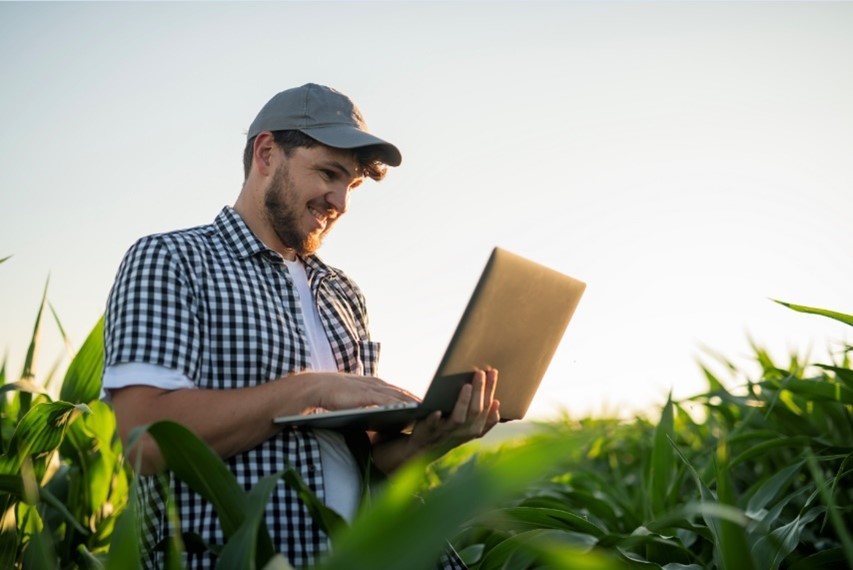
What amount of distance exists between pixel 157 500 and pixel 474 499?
0.82 metres

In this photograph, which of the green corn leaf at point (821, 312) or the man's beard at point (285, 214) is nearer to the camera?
the green corn leaf at point (821, 312)

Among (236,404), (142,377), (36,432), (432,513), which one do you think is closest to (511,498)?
(236,404)

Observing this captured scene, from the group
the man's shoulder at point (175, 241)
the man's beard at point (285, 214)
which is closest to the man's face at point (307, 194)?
the man's beard at point (285, 214)

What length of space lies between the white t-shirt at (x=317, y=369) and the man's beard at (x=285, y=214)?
0.04 meters

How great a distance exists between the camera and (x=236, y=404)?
1216 millimetres

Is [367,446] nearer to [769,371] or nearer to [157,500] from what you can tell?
[157,500]

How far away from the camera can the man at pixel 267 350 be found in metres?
1.22

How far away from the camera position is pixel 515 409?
1.48 meters

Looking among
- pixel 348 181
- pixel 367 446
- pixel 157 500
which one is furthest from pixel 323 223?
pixel 157 500

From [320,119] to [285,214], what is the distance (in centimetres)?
19

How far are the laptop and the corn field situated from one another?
111 mm

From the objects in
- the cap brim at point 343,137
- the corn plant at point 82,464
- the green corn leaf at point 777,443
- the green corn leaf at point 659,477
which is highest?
the cap brim at point 343,137

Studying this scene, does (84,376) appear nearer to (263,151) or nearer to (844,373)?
(263,151)

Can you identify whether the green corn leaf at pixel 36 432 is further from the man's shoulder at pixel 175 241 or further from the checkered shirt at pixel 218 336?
the man's shoulder at pixel 175 241
